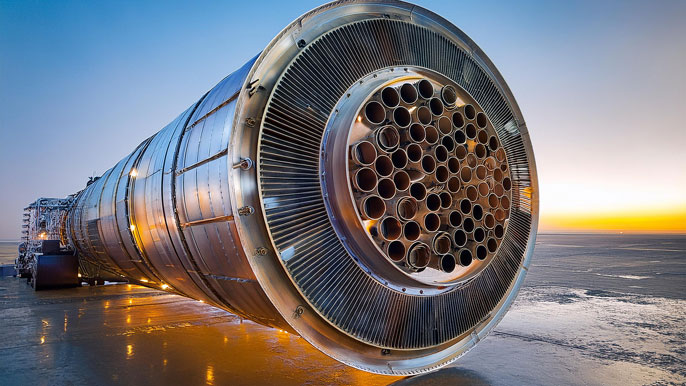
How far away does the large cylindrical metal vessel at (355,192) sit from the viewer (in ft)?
9.06

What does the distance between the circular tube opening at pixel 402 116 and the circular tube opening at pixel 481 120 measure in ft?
2.76

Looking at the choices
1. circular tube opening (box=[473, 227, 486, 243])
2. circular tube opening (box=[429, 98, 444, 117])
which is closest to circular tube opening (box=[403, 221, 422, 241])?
circular tube opening (box=[473, 227, 486, 243])

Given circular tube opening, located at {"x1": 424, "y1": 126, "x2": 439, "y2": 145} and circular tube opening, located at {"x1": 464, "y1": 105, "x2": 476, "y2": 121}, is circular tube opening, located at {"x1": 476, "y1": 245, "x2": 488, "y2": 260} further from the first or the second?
circular tube opening, located at {"x1": 464, "y1": 105, "x2": 476, "y2": 121}

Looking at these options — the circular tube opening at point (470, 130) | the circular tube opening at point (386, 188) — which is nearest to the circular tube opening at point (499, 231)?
the circular tube opening at point (470, 130)

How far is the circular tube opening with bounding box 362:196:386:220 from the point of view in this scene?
280cm

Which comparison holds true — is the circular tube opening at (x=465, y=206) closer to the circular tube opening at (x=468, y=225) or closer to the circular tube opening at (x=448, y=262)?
the circular tube opening at (x=468, y=225)

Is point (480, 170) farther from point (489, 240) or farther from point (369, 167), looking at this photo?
point (369, 167)

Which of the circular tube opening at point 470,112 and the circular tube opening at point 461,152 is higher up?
the circular tube opening at point 470,112

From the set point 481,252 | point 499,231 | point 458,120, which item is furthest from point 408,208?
point 499,231

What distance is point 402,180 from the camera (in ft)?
9.72

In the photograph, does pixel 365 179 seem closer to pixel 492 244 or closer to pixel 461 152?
pixel 461 152

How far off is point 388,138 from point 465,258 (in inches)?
45.3

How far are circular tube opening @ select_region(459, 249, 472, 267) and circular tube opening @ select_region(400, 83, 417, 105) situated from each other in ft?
4.11

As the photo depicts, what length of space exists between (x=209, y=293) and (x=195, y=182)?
1172mm
